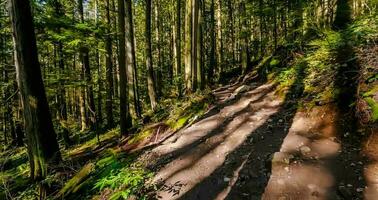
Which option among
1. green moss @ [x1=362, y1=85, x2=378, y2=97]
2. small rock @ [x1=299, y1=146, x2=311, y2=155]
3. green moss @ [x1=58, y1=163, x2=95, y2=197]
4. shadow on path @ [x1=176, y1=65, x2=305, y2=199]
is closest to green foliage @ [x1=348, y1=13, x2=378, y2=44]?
green moss @ [x1=362, y1=85, x2=378, y2=97]

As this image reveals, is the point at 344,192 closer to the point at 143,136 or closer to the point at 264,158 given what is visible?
the point at 264,158

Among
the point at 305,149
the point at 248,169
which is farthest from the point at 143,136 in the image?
the point at 305,149

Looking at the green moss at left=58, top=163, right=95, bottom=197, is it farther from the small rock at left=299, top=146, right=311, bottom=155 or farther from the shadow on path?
the small rock at left=299, top=146, right=311, bottom=155

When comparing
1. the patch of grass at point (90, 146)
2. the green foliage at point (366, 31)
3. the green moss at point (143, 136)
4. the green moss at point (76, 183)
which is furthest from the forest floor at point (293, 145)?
the patch of grass at point (90, 146)

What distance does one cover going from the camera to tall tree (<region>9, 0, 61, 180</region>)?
679cm

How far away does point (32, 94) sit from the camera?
23.0 feet

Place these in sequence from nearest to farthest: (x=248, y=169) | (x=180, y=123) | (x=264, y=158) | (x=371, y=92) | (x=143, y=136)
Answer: (x=248, y=169), (x=264, y=158), (x=371, y=92), (x=180, y=123), (x=143, y=136)

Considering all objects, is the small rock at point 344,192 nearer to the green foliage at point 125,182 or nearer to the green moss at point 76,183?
the green foliage at point 125,182

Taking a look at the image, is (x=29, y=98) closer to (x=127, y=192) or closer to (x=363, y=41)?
(x=127, y=192)

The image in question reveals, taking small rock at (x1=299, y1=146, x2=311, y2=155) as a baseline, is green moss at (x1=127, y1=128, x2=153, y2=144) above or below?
below

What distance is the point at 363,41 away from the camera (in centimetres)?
691

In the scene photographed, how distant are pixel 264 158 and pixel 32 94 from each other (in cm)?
523

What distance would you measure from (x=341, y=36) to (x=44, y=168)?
7.72 meters

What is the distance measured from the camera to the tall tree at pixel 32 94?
679cm
